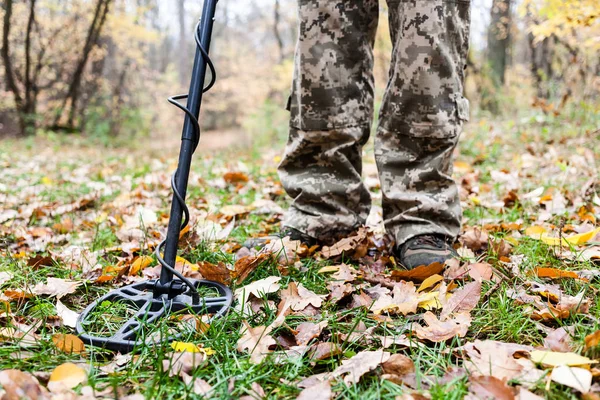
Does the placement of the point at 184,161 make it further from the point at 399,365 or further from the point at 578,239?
the point at 578,239

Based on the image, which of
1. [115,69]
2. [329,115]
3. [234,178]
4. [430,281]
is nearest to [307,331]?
[430,281]

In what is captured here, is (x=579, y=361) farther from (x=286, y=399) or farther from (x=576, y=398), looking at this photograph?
(x=286, y=399)

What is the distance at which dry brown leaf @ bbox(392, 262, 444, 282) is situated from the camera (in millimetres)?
1422

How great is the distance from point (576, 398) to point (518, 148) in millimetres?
3753

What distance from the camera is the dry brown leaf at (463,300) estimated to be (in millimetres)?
1204

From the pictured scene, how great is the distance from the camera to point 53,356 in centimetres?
103

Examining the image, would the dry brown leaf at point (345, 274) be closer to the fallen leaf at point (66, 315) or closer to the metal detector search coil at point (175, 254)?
the metal detector search coil at point (175, 254)

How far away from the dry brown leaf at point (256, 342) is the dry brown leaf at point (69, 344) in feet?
1.20

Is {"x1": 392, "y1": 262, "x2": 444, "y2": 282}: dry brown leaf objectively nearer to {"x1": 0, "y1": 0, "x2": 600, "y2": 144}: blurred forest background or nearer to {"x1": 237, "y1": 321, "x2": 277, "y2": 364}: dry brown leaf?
{"x1": 237, "y1": 321, "x2": 277, "y2": 364}: dry brown leaf

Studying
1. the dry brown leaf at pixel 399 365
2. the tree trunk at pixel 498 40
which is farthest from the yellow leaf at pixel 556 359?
the tree trunk at pixel 498 40

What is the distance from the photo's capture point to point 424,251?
156 centimetres

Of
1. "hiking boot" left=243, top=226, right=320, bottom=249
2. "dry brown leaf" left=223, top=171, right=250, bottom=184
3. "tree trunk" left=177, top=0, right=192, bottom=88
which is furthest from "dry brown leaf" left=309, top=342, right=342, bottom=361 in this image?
"tree trunk" left=177, top=0, right=192, bottom=88

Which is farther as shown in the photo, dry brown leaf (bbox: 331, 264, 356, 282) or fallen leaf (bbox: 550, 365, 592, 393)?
dry brown leaf (bbox: 331, 264, 356, 282)

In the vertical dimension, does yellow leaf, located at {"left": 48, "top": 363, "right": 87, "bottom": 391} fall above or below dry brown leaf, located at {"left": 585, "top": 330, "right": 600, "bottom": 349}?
below
